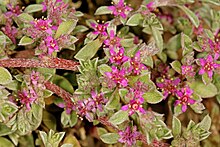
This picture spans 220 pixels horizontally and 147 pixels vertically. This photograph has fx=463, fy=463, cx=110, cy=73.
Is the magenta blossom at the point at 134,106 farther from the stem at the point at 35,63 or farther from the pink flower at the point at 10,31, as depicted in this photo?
the pink flower at the point at 10,31

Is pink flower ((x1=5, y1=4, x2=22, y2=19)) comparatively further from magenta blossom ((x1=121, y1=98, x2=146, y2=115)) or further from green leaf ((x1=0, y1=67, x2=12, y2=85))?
magenta blossom ((x1=121, y1=98, x2=146, y2=115))

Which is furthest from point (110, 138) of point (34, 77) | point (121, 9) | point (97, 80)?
point (121, 9)

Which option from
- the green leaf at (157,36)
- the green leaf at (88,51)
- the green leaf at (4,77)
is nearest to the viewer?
the green leaf at (4,77)

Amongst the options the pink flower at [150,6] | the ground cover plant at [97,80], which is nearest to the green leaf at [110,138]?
the ground cover plant at [97,80]

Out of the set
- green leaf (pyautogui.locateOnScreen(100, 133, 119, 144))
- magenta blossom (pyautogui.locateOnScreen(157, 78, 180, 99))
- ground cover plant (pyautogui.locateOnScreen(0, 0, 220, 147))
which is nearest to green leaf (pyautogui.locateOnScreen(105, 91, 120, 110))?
ground cover plant (pyautogui.locateOnScreen(0, 0, 220, 147))

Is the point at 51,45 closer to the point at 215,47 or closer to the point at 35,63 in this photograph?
the point at 35,63

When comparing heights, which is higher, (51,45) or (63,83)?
(51,45)

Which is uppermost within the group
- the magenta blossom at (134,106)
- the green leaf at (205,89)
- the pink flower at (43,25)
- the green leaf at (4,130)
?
the pink flower at (43,25)

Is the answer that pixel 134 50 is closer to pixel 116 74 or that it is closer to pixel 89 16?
pixel 116 74
